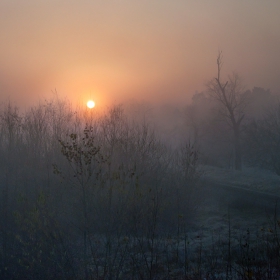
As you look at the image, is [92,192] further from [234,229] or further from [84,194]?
[234,229]

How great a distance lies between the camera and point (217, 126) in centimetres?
4297

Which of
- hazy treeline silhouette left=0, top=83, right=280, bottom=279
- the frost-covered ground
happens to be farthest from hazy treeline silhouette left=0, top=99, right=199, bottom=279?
the frost-covered ground

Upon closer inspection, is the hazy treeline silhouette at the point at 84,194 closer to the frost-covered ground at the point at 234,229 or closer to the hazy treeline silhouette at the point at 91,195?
the hazy treeline silhouette at the point at 91,195

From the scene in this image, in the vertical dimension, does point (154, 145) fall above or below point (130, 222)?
above

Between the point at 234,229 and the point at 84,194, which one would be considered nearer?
the point at 84,194

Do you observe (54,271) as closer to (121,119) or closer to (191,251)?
(191,251)

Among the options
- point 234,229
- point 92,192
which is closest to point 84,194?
point 92,192

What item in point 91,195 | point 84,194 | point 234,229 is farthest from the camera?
point 234,229

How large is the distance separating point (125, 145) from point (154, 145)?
54.8 inches

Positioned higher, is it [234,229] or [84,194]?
[84,194]

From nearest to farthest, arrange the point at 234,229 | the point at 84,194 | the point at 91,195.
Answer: the point at 84,194
the point at 91,195
the point at 234,229

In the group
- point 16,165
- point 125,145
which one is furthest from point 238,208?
point 16,165

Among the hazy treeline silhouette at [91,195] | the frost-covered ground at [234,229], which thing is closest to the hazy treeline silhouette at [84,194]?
the hazy treeline silhouette at [91,195]

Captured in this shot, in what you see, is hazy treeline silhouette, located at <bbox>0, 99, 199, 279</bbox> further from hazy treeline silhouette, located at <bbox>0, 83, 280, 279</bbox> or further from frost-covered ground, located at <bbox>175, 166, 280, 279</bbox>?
frost-covered ground, located at <bbox>175, 166, 280, 279</bbox>
